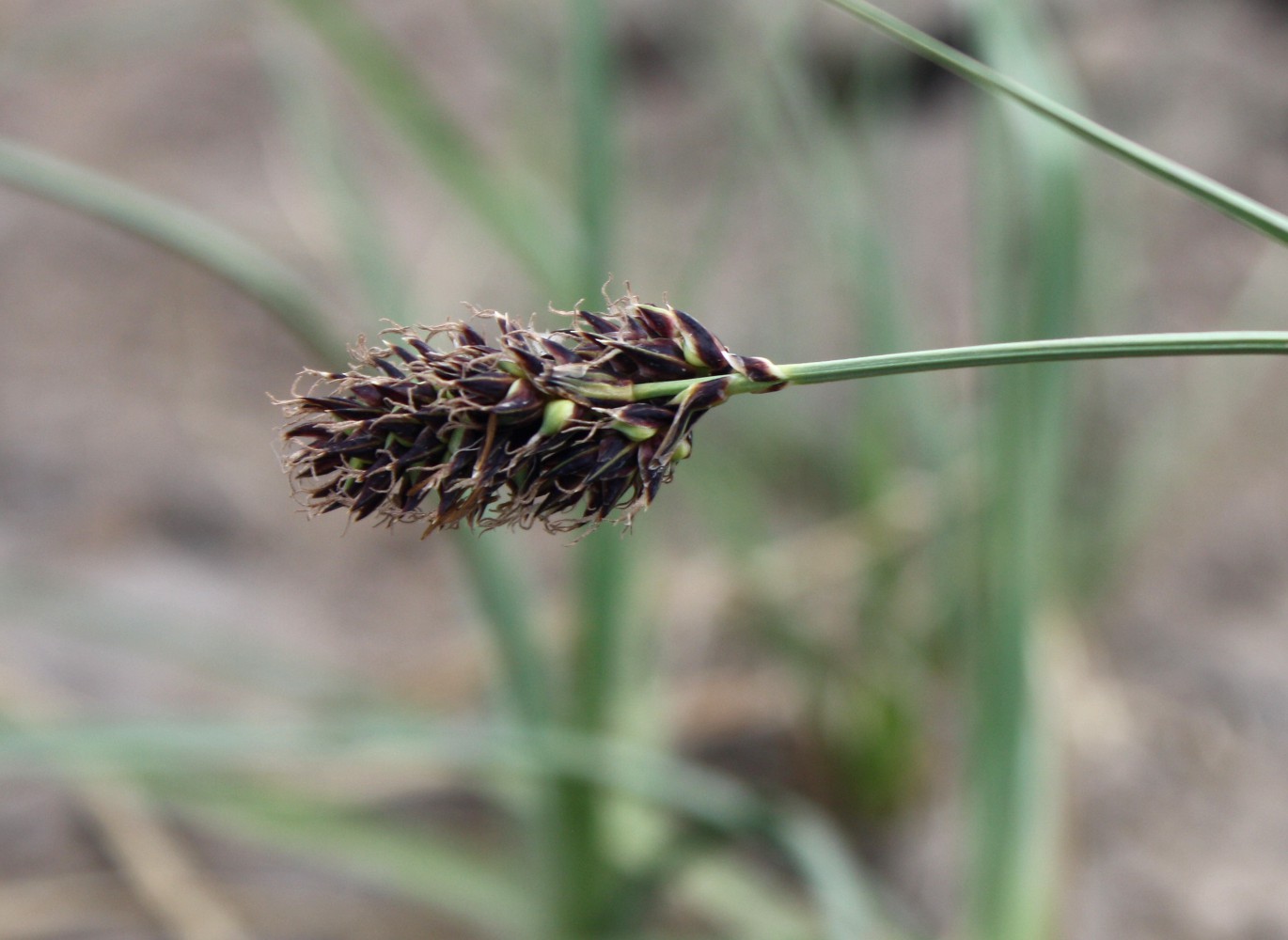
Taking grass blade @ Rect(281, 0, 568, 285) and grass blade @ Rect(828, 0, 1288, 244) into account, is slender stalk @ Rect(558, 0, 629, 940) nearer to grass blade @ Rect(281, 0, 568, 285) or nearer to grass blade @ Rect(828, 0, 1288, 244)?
grass blade @ Rect(281, 0, 568, 285)

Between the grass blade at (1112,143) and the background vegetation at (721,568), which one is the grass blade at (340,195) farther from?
the grass blade at (1112,143)

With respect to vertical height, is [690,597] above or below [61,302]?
below

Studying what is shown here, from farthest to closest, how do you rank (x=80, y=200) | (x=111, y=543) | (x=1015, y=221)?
(x=111, y=543) < (x=1015, y=221) < (x=80, y=200)

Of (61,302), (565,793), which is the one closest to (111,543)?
(61,302)

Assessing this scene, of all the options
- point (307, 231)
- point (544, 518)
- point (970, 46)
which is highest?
point (970, 46)

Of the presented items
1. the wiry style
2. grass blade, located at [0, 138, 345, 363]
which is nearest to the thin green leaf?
grass blade, located at [0, 138, 345, 363]

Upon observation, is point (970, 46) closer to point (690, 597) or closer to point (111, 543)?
point (690, 597)

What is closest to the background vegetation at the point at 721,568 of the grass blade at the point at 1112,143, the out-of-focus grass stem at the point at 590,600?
the out-of-focus grass stem at the point at 590,600
